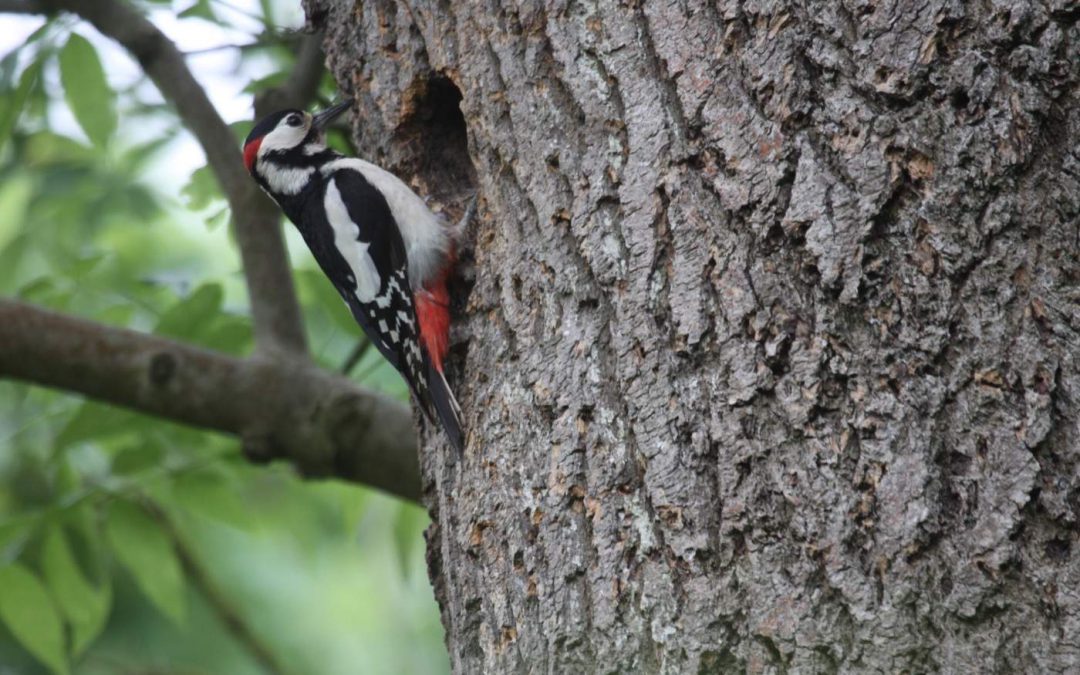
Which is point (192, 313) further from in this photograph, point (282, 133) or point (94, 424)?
point (282, 133)

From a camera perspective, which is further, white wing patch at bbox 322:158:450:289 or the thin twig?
the thin twig

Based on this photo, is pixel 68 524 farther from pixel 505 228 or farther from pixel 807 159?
pixel 807 159

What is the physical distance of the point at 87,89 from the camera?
10.2 feet

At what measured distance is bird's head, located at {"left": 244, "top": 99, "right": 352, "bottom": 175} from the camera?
344 centimetres

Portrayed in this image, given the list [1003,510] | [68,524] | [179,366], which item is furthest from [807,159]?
[68,524]

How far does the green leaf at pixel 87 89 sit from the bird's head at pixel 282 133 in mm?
449

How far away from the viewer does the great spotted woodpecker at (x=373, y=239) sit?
9.05 feet

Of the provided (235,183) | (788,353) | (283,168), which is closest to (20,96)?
(235,183)

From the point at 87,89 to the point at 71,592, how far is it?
1390 mm

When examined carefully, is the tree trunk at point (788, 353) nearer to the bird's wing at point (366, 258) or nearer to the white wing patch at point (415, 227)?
the white wing patch at point (415, 227)

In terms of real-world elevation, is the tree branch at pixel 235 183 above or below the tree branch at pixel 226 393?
above

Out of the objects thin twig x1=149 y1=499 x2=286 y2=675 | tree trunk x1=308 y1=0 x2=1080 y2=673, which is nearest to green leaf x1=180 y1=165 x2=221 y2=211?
thin twig x1=149 y1=499 x2=286 y2=675

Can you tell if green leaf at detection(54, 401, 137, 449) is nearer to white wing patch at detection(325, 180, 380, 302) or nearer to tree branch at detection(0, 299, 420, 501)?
tree branch at detection(0, 299, 420, 501)

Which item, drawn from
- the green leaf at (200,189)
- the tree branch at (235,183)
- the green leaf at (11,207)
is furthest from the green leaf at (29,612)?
the green leaf at (11,207)
